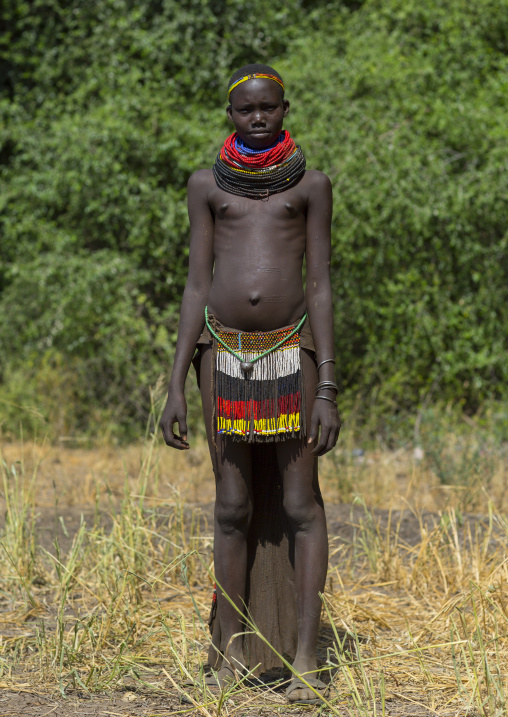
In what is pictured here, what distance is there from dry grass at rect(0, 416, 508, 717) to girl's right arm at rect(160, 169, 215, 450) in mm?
479

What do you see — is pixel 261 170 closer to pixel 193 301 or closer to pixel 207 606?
pixel 193 301

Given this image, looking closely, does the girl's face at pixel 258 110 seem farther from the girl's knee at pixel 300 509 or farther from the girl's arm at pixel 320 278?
the girl's knee at pixel 300 509

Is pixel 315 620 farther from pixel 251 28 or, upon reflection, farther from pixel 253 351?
pixel 251 28

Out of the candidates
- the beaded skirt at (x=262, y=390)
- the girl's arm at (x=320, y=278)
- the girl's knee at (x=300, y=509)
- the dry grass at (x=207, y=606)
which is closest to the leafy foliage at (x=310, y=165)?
the dry grass at (x=207, y=606)

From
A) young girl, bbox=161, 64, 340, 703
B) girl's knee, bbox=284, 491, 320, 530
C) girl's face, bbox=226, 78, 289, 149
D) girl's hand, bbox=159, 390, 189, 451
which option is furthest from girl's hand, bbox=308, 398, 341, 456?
girl's face, bbox=226, 78, 289, 149

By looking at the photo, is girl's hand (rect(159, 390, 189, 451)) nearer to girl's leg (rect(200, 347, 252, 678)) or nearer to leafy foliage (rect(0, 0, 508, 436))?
girl's leg (rect(200, 347, 252, 678))

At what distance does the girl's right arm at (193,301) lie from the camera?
3135mm

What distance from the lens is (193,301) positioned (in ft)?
10.5

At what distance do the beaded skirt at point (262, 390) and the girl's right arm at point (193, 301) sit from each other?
0.15 m

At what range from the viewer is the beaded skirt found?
303 cm

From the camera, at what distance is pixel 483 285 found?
315 inches

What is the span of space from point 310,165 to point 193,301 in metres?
4.89

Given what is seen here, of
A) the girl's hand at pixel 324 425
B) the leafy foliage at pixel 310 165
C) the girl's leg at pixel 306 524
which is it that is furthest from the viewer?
the leafy foliage at pixel 310 165

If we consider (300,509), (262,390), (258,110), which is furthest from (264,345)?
(258,110)
